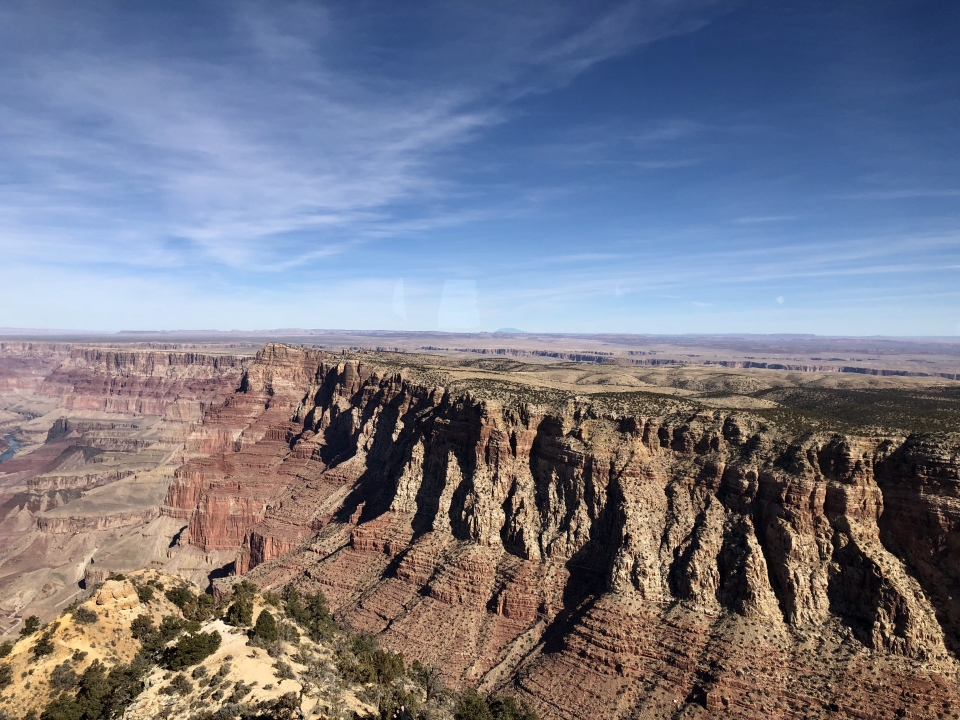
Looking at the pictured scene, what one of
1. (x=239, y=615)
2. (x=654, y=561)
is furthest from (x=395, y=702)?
(x=654, y=561)

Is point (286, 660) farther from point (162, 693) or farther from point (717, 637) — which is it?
point (717, 637)

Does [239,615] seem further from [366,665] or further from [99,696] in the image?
[366,665]

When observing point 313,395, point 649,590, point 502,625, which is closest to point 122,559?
point 313,395

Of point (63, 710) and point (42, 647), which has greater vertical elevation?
point (42, 647)

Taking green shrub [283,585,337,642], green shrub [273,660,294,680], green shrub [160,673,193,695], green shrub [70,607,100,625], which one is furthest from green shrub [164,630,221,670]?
green shrub [283,585,337,642]

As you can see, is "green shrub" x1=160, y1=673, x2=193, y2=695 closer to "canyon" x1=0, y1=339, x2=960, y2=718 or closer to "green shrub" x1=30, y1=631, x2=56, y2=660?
"green shrub" x1=30, y1=631, x2=56, y2=660

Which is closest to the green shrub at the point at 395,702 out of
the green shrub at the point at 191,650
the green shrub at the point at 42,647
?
the green shrub at the point at 191,650

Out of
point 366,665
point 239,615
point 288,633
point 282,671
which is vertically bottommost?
point 366,665
